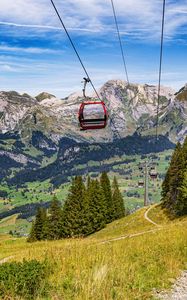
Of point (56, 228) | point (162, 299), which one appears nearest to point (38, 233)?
point (56, 228)

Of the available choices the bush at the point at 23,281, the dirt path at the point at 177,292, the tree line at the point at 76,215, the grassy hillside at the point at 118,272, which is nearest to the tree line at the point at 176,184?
the tree line at the point at 76,215

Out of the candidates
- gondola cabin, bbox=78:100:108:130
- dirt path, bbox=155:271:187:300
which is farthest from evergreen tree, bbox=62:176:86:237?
dirt path, bbox=155:271:187:300

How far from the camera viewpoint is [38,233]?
98.2m

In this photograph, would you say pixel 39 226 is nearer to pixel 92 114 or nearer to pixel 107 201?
pixel 107 201

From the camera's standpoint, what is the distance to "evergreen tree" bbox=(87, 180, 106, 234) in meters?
90.7

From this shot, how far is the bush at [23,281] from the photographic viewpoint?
9742 millimetres

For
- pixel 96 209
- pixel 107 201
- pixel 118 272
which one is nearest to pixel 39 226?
pixel 96 209

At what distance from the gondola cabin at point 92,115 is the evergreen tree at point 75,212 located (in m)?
66.5

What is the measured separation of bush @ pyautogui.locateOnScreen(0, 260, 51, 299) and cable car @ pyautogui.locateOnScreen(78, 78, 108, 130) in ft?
44.6

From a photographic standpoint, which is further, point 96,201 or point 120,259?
point 96,201

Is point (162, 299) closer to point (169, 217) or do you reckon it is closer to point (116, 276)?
point (116, 276)

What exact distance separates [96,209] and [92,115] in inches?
2760

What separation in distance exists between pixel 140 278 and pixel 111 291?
5.62 ft

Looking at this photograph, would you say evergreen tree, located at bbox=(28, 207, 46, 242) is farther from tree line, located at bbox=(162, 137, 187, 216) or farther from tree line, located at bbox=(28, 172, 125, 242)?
tree line, located at bbox=(162, 137, 187, 216)
